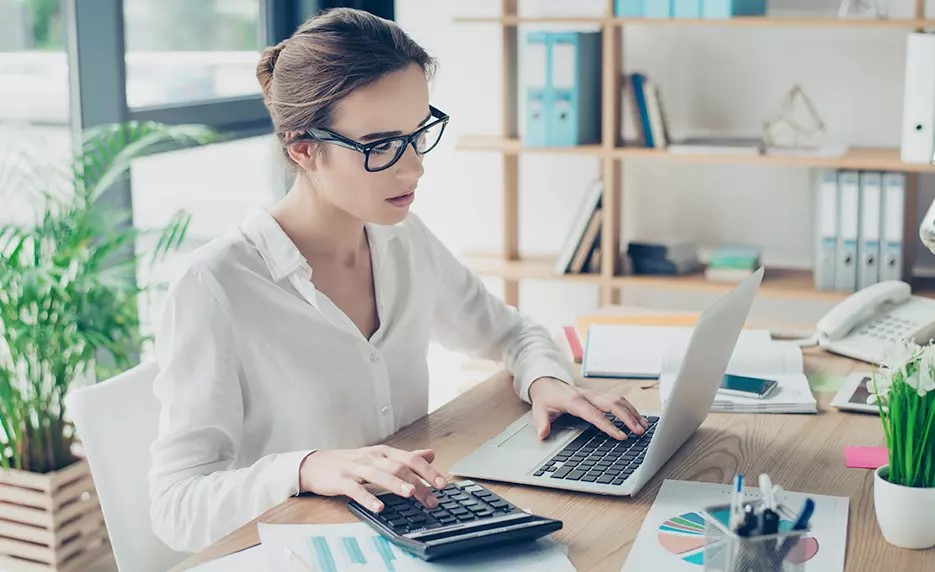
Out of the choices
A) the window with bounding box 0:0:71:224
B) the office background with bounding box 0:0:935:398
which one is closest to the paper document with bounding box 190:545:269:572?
the window with bounding box 0:0:71:224

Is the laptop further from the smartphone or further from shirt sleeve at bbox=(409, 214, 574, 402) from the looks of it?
shirt sleeve at bbox=(409, 214, 574, 402)

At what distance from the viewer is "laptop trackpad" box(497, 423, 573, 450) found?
5.38 ft

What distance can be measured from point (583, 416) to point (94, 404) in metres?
0.68

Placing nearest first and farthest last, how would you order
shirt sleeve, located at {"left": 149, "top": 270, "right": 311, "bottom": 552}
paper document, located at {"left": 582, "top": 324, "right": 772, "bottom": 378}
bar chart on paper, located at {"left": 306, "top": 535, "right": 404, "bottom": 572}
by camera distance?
bar chart on paper, located at {"left": 306, "top": 535, "right": 404, "bottom": 572} → shirt sleeve, located at {"left": 149, "top": 270, "right": 311, "bottom": 552} → paper document, located at {"left": 582, "top": 324, "right": 772, "bottom": 378}

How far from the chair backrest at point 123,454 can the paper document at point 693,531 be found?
72 cm

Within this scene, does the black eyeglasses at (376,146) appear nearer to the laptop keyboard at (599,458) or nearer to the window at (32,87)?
the laptop keyboard at (599,458)

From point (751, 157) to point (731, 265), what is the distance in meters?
0.33

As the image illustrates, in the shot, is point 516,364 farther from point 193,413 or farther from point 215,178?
point 215,178

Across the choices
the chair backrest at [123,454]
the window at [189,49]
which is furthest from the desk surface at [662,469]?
the window at [189,49]

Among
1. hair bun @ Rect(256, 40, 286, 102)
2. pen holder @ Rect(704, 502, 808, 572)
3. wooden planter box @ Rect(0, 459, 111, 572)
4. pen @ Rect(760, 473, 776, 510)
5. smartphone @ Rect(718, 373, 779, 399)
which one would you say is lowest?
wooden planter box @ Rect(0, 459, 111, 572)

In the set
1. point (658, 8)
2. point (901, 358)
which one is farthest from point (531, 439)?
point (658, 8)

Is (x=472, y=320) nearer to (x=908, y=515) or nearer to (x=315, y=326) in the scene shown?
(x=315, y=326)

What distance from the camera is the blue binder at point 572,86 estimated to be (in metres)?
3.46

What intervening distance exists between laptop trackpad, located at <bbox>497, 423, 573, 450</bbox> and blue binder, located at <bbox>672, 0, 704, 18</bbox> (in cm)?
192
